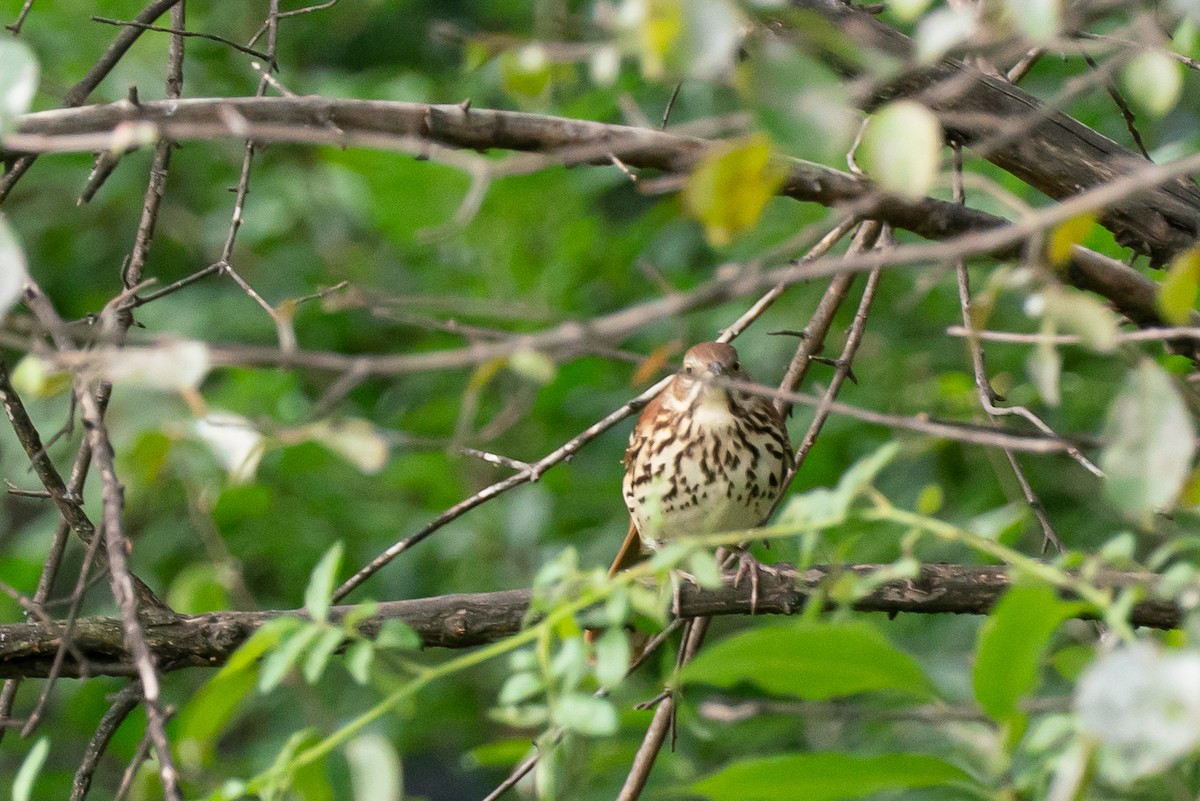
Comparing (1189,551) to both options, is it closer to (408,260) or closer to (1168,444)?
(1168,444)

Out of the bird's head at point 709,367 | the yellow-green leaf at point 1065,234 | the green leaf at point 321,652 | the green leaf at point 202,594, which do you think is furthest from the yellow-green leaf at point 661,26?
the bird's head at point 709,367

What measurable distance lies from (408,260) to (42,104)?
124cm

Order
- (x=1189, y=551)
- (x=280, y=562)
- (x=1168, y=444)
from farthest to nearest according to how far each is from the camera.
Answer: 1. (x=280, y=562)
2. (x=1189, y=551)
3. (x=1168, y=444)

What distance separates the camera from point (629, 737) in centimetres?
357

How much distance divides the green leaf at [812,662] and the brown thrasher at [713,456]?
1.98 m

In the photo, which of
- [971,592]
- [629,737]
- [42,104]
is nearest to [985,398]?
[971,592]

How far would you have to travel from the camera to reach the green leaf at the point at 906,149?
45.7 inches

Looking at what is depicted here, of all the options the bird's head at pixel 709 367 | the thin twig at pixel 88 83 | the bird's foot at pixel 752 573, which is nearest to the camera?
the thin twig at pixel 88 83

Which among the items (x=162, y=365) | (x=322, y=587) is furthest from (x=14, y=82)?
(x=322, y=587)

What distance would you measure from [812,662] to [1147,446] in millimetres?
330

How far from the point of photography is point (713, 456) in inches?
133

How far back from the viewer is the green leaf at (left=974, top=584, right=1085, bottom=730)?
1230 millimetres

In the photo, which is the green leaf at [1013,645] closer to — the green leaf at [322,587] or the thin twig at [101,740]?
the green leaf at [322,587]

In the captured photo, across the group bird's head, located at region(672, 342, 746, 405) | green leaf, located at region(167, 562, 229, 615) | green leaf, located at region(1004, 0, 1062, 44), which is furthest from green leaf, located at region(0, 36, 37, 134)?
bird's head, located at region(672, 342, 746, 405)
